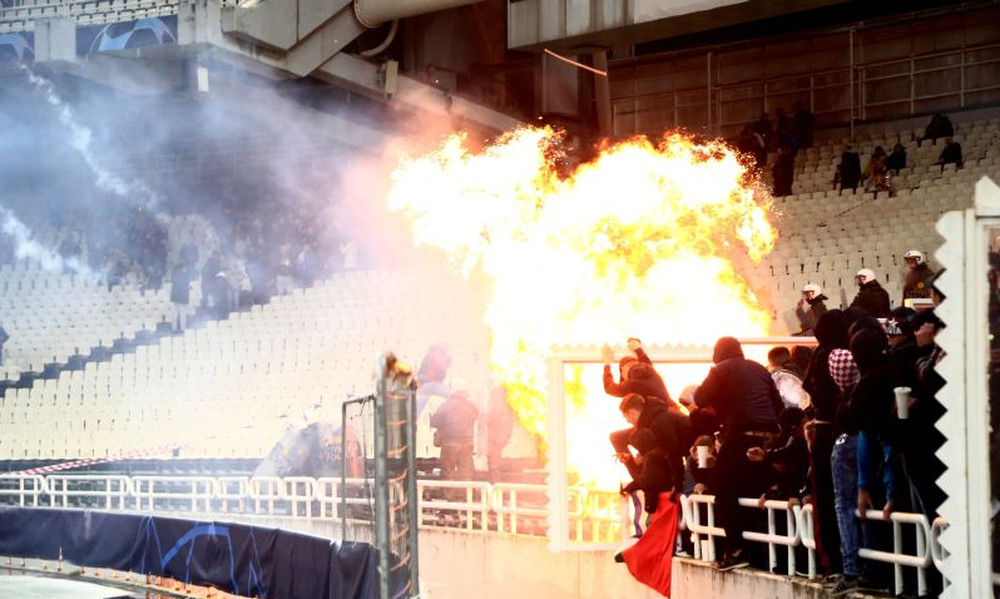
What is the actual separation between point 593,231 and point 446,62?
11.9 metres

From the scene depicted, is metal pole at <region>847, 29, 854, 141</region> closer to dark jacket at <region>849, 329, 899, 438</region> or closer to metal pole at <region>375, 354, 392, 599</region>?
dark jacket at <region>849, 329, 899, 438</region>

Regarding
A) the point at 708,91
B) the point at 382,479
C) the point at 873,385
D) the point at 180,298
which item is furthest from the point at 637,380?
the point at 180,298

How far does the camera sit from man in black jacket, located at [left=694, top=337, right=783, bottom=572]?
31.5 ft

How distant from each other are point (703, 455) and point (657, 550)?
82 centimetres

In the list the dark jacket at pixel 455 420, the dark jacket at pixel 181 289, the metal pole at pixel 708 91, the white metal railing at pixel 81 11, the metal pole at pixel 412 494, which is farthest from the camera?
the metal pole at pixel 708 91

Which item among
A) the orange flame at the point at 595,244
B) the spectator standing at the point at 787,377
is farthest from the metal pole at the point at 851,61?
the spectator standing at the point at 787,377

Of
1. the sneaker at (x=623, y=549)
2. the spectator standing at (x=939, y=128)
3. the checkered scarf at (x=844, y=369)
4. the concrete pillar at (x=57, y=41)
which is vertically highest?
the concrete pillar at (x=57, y=41)

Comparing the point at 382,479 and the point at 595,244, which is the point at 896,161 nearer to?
the point at 595,244

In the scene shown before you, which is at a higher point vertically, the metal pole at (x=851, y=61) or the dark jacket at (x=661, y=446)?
the metal pole at (x=851, y=61)

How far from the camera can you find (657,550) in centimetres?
1052

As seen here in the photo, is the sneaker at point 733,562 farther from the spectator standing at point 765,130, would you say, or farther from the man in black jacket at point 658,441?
the spectator standing at point 765,130

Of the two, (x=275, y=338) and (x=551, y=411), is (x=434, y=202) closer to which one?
(x=275, y=338)

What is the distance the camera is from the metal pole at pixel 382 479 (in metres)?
7.85

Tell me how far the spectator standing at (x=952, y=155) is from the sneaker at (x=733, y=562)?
1281cm
